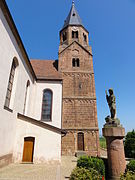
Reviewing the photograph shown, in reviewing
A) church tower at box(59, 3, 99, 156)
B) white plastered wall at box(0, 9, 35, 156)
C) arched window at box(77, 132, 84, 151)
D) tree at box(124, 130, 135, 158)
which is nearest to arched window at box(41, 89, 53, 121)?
church tower at box(59, 3, 99, 156)

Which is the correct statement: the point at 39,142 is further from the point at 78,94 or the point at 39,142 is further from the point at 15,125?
the point at 78,94

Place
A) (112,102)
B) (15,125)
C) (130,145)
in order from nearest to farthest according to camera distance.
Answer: (112,102), (15,125), (130,145)

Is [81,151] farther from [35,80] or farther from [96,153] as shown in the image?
[35,80]

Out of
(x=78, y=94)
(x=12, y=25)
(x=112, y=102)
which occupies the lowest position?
(x=112, y=102)

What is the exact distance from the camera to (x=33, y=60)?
Answer: 2042 cm

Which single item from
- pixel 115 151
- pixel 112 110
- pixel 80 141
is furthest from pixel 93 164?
pixel 80 141

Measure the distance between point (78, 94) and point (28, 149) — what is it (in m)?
9.08

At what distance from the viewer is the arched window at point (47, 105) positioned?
13880 millimetres

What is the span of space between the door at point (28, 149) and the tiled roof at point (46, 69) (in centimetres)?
816

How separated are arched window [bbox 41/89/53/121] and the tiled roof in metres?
2.01

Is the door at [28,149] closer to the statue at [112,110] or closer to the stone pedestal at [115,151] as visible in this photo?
the stone pedestal at [115,151]

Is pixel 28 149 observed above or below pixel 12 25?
below

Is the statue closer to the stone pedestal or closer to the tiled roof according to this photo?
the stone pedestal

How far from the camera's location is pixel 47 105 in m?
14.3
